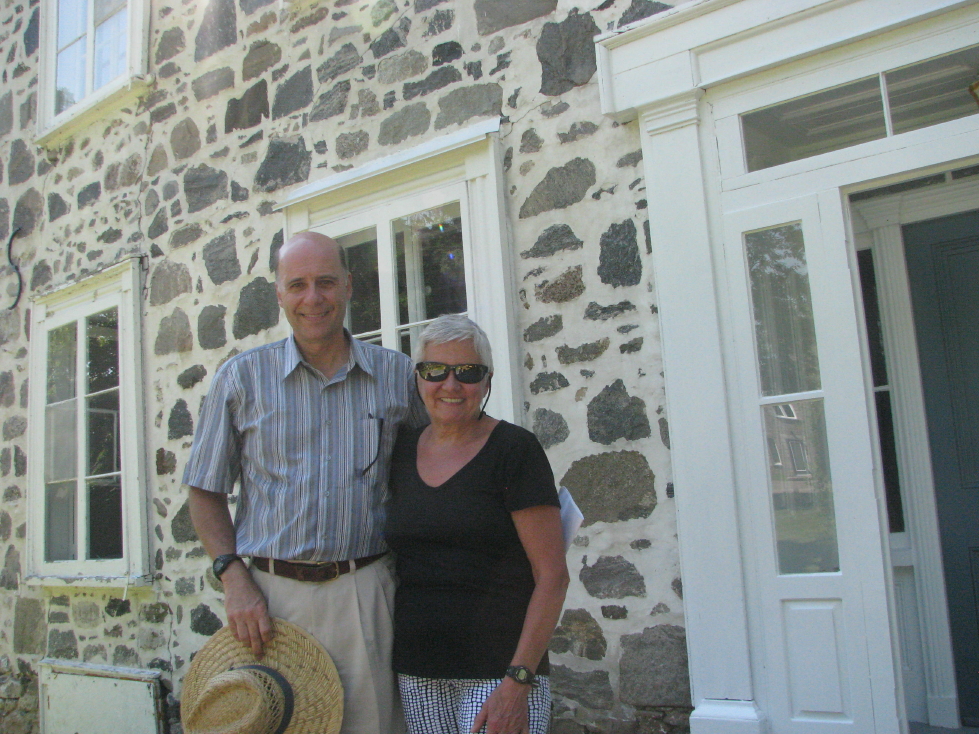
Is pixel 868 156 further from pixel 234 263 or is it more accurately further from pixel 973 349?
pixel 234 263

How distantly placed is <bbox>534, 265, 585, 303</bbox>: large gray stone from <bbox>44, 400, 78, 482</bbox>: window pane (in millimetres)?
3583

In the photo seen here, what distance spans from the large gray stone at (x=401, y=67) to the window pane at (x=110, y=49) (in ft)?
7.74

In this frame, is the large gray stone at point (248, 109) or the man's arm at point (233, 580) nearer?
the man's arm at point (233, 580)

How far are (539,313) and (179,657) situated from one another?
9.38 feet

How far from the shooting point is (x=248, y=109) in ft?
15.9

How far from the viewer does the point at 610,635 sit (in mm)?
3305

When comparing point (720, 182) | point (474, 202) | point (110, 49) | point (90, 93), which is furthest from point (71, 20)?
point (720, 182)

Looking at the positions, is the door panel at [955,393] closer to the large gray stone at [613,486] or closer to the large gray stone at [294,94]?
the large gray stone at [613,486]

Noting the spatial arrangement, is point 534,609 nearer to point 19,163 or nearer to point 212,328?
point 212,328

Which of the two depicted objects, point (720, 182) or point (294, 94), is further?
point (294, 94)

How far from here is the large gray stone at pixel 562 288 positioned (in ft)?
11.6

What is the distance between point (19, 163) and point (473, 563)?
19.1 feet

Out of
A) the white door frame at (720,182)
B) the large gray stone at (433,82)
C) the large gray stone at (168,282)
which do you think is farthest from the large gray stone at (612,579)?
the large gray stone at (168,282)

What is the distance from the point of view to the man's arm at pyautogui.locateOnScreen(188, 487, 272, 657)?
2.06 m
